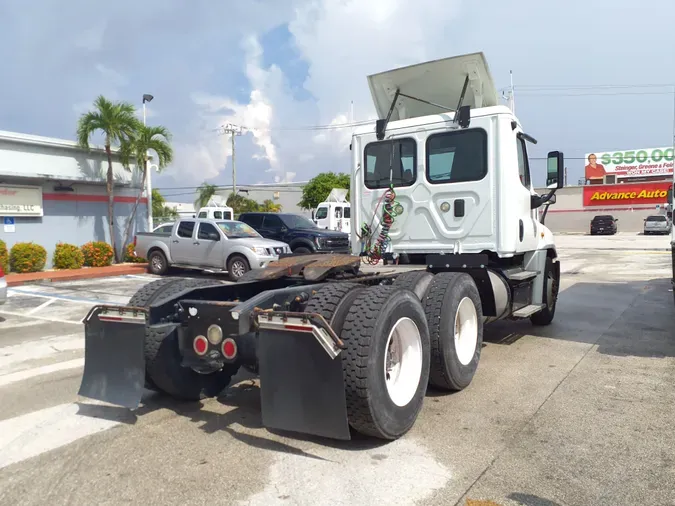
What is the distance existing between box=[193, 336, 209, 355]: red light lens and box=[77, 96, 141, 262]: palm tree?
15880 mm

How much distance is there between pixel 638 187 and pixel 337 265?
56.7 m

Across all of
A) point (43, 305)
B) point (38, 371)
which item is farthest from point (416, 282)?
point (43, 305)

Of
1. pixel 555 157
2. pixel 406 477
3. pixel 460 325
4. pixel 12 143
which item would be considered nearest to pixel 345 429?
pixel 406 477

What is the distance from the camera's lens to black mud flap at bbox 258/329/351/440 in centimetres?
348

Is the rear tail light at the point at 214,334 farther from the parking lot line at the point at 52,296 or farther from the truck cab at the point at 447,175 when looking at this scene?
the parking lot line at the point at 52,296

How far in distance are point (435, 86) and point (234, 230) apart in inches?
388

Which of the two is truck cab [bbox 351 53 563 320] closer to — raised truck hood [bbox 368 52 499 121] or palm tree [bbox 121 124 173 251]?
raised truck hood [bbox 368 52 499 121]

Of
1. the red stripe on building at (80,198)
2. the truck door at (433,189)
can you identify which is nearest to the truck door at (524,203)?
the truck door at (433,189)

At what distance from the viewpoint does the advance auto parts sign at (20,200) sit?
53.7 feet

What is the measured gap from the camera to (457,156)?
6332 mm

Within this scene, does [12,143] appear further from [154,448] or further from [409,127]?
[154,448]

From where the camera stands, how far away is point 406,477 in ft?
11.2

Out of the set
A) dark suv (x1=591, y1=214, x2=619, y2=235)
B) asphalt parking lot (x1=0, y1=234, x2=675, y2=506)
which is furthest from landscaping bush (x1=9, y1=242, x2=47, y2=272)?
dark suv (x1=591, y1=214, x2=619, y2=235)

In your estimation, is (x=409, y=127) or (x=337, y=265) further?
(x=409, y=127)
